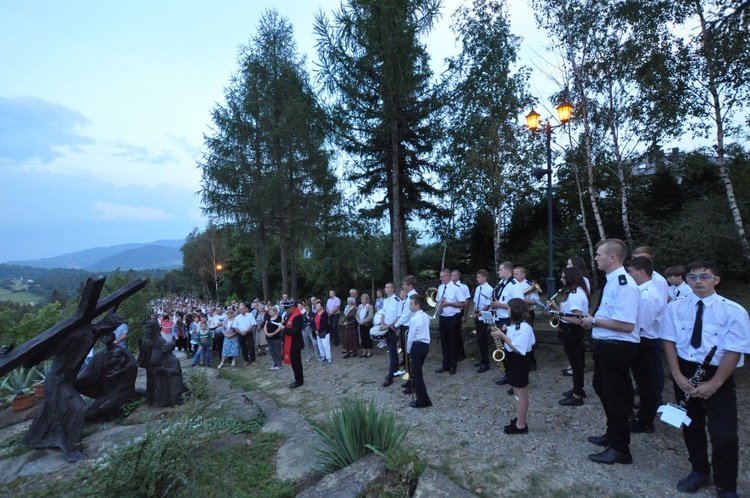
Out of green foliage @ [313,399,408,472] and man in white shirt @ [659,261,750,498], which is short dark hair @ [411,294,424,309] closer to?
green foliage @ [313,399,408,472]

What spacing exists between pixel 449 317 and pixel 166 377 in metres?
5.75

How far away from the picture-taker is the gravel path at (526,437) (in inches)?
131

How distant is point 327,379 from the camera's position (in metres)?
8.24

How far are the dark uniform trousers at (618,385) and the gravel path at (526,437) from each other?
30 cm

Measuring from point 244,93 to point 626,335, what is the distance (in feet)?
61.4

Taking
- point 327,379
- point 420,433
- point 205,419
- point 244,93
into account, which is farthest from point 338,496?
point 244,93

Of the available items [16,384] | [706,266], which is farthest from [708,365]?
[16,384]

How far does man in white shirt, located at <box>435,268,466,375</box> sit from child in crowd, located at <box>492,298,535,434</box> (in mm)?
2592

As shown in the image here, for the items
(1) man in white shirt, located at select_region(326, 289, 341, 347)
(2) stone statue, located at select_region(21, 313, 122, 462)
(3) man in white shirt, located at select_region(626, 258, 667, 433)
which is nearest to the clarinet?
(3) man in white shirt, located at select_region(626, 258, 667, 433)

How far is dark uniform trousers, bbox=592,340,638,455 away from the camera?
3.47 meters

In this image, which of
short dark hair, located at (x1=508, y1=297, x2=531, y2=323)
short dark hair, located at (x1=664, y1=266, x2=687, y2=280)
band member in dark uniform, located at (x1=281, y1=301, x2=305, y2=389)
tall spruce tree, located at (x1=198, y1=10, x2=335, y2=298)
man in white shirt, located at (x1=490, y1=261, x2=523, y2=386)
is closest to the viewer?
short dark hair, located at (x1=508, y1=297, x2=531, y2=323)

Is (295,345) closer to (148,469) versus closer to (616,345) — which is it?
(148,469)

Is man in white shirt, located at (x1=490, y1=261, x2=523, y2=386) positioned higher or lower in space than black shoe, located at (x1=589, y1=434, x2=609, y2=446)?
higher

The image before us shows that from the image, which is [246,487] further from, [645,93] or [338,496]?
[645,93]
